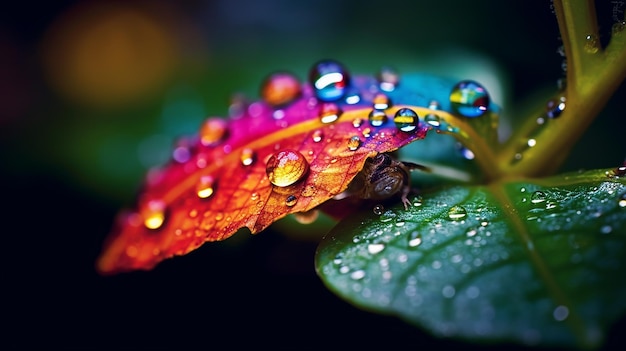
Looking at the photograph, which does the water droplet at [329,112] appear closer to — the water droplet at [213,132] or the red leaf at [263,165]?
the red leaf at [263,165]

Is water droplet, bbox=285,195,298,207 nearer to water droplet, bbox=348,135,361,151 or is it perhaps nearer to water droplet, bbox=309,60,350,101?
water droplet, bbox=348,135,361,151

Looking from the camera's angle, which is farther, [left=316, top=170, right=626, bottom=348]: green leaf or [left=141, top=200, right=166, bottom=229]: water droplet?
[left=141, top=200, right=166, bottom=229]: water droplet

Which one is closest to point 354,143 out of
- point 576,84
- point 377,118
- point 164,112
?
point 377,118

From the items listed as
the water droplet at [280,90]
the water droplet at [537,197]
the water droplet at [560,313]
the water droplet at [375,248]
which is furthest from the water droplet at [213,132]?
the water droplet at [560,313]

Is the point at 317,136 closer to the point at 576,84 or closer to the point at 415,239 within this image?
the point at 415,239

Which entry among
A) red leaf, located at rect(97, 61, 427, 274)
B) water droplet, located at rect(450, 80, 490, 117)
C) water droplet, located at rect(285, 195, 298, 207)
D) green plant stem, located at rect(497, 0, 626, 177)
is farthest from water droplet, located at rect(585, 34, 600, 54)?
water droplet, located at rect(285, 195, 298, 207)

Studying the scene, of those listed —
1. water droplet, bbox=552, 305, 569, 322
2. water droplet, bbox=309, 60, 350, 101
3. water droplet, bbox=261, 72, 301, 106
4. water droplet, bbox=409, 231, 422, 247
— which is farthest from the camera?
water droplet, bbox=261, 72, 301, 106

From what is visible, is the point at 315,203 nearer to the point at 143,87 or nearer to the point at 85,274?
the point at 85,274
